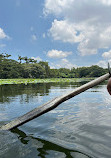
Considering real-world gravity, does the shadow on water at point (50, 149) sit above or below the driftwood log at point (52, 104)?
below

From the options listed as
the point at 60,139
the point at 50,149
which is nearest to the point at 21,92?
the point at 60,139

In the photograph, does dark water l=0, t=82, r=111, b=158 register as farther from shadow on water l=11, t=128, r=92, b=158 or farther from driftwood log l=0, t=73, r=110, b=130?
driftwood log l=0, t=73, r=110, b=130

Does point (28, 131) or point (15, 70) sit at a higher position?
point (15, 70)

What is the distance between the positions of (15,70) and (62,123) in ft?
179

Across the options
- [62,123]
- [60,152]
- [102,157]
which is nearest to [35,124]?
[62,123]

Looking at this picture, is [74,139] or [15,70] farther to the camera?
[15,70]

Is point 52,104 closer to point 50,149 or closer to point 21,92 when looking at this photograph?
point 50,149

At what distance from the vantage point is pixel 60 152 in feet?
8.21

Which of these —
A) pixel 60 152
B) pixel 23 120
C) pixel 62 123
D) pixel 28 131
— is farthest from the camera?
pixel 62 123

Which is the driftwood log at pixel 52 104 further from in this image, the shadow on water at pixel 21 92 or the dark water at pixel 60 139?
the shadow on water at pixel 21 92

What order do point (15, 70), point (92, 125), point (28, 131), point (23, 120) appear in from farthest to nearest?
1. point (15, 70)
2. point (92, 125)
3. point (28, 131)
4. point (23, 120)

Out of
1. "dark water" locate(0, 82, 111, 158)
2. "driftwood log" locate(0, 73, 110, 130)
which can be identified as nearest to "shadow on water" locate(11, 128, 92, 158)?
"dark water" locate(0, 82, 111, 158)

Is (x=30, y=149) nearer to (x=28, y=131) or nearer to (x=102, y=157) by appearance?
(x=28, y=131)

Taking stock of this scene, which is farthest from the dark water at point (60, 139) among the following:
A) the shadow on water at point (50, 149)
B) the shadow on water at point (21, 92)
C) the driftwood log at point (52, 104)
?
the shadow on water at point (21, 92)
